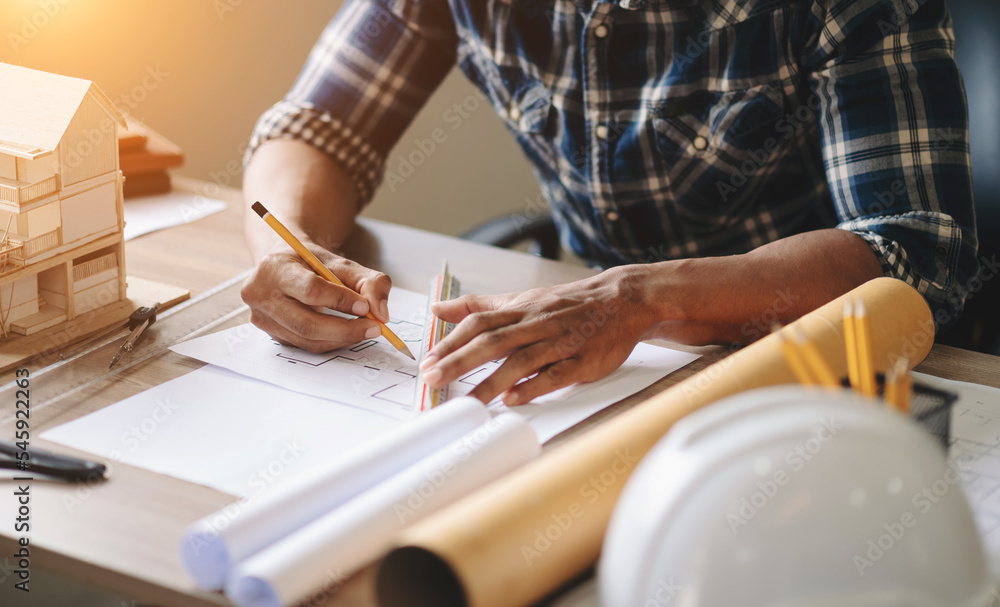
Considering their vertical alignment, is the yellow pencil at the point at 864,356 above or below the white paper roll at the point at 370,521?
above

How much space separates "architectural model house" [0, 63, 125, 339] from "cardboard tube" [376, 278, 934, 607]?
0.57 metres

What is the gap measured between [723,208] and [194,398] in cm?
80

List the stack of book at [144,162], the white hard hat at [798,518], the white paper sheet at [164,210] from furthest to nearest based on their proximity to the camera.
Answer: the stack of book at [144,162]
the white paper sheet at [164,210]
the white hard hat at [798,518]

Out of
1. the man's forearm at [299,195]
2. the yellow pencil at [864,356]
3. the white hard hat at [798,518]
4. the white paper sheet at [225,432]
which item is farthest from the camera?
the man's forearm at [299,195]

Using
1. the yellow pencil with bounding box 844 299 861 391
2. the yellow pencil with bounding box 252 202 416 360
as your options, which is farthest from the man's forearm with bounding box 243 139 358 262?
the yellow pencil with bounding box 844 299 861 391

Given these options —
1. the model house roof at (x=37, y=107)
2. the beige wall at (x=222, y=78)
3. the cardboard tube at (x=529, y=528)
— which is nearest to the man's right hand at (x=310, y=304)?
the model house roof at (x=37, y=107)

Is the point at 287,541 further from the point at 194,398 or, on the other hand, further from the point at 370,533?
the point at 194,398

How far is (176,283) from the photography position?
3.35 feet

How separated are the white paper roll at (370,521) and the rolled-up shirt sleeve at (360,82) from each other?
31.1 inches

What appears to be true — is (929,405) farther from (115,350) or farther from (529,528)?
(115,350)

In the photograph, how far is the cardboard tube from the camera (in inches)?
18.0

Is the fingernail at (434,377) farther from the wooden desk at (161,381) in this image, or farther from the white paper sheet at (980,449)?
the white paper sheet at (980,449)

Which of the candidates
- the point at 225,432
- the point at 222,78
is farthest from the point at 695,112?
the point at 222,78

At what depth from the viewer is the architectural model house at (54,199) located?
0.81 m
